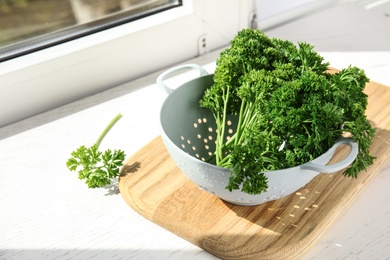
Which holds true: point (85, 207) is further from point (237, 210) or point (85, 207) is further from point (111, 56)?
point (111, 56)

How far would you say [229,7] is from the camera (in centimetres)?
139

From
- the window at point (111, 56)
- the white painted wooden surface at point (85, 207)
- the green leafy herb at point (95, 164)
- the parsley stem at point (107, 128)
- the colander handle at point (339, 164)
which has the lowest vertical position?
the white painted wooden surface at point (85, 207)

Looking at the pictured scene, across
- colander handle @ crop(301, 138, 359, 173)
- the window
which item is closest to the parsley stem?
the window

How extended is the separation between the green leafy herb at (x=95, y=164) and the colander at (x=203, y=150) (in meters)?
0.13

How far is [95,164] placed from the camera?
1020 mm

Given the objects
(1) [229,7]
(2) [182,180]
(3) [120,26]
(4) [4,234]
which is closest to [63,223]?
(4) [4,234]

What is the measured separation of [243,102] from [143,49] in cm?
47

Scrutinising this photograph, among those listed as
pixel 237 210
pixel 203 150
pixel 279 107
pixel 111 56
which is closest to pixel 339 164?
pixel 279 107

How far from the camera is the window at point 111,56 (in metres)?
1.14

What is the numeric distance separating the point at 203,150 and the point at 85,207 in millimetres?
246

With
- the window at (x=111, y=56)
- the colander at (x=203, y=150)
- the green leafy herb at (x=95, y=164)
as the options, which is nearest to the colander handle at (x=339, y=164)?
the colander at (x=203, y=150)

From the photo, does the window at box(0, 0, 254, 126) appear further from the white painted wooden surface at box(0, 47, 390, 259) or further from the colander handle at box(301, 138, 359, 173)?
the colander handle at box(301, 138, 359, 173)

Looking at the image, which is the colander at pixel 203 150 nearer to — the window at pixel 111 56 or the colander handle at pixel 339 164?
the colander handle at pixel 339 164

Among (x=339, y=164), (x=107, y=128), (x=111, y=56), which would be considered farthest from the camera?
(x=111, y=56)
